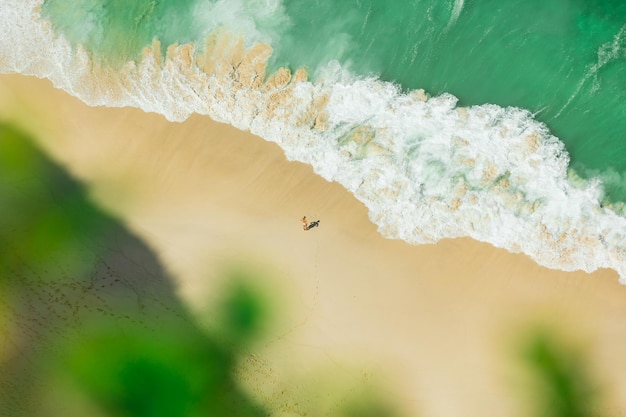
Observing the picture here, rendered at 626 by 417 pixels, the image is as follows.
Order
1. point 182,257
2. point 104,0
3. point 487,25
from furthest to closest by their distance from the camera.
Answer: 1. point 104,0
2. point 487,25
3. point 182,257

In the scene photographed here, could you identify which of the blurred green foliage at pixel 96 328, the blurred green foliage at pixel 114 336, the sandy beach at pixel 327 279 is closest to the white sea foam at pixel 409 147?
the sandy beach at pixel 327 279

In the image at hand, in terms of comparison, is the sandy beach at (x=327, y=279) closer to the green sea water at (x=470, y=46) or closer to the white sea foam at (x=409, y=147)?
the white sea foam at (x=409, y=147)

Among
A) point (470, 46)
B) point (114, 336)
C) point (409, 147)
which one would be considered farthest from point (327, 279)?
point (470, 46)

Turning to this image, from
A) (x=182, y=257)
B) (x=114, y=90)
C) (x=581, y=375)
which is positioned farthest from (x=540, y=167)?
(x=114, y=90)

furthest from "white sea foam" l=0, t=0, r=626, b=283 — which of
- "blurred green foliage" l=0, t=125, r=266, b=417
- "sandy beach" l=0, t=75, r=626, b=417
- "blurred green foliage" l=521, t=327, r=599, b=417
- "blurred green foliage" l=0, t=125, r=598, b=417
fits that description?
"blurred green foliage" l=0, t=125, r=266, b=417

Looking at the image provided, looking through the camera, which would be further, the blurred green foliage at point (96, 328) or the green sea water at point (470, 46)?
the green sea water at point (470, 46)

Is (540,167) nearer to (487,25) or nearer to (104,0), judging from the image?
(487,25)

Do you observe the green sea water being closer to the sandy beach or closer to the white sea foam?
the white sea foam
